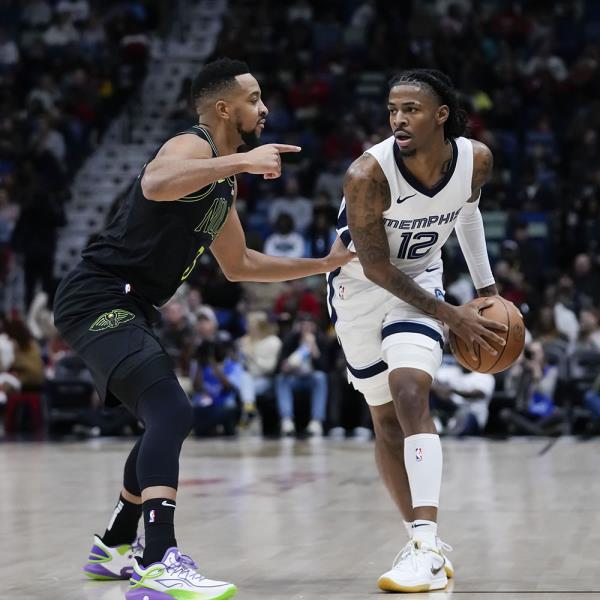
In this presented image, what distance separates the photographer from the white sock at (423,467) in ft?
16.2

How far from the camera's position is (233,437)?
1294 cm

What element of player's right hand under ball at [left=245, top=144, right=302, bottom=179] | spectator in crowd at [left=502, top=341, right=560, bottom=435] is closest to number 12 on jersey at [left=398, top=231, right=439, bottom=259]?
player's right hand under ball at [left=245, top=144, right=302, bottom=179]

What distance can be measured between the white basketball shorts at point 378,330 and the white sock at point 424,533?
0.61 meters

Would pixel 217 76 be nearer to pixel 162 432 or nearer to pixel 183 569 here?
pixel 162 432

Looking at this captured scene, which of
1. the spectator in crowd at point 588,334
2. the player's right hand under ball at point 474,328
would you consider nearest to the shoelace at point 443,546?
the player's right hand under ball at point 474,328

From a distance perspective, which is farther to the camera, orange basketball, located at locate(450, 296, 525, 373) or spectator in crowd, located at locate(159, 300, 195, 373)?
spectator in crowd, located at locate(159, 300, 195, 373)

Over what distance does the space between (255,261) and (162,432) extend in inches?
45.2

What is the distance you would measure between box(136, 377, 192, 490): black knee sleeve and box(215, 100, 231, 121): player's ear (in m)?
1.07

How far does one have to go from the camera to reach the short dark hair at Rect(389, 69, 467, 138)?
5.15 m

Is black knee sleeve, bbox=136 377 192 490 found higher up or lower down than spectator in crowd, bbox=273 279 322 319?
lower down

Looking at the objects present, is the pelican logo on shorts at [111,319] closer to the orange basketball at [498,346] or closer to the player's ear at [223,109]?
the player's ear at [223,109]

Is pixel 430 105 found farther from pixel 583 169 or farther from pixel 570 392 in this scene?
pixel 583 169

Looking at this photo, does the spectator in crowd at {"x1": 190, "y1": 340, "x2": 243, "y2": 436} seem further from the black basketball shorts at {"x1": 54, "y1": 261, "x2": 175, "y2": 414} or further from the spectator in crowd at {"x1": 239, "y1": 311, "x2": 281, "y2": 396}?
the black basketball shorts at {"x1": 54, "y1": 261, "x2": 175, "y2": 414}

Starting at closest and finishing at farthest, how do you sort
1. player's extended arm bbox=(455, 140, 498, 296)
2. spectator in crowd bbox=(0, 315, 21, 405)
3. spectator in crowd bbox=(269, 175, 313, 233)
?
player's extended arm bbox=(455, 140, 498, 296) → spectator in crowd bbox=(0, 315, 21, 405) → spectator in crowd bbox=(269, 175, 313, 233)
